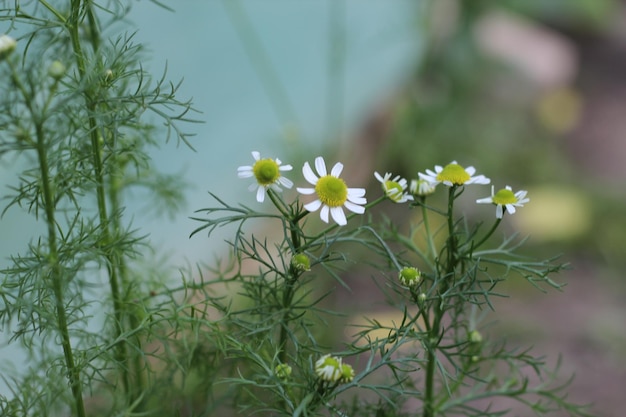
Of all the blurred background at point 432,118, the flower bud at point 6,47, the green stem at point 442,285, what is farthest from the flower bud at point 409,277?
the blurred background at point 432,118

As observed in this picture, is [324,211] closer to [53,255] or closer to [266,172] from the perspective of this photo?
[266,172]

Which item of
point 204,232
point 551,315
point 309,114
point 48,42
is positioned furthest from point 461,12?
point 48,42

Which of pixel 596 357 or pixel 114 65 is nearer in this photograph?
pixel 114 65

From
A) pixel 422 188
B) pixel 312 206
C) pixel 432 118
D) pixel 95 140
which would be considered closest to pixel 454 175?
pixel 422 188

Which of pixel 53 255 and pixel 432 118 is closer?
pixel 53 255

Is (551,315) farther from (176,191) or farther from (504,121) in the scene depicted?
(176,191)

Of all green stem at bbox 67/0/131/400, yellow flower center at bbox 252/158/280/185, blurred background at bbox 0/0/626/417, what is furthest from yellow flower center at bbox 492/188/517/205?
blurred background at bbox 0/0/626/417

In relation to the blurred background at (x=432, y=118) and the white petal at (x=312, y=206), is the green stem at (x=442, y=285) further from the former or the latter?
the blurred background at (x=432, y=118)
